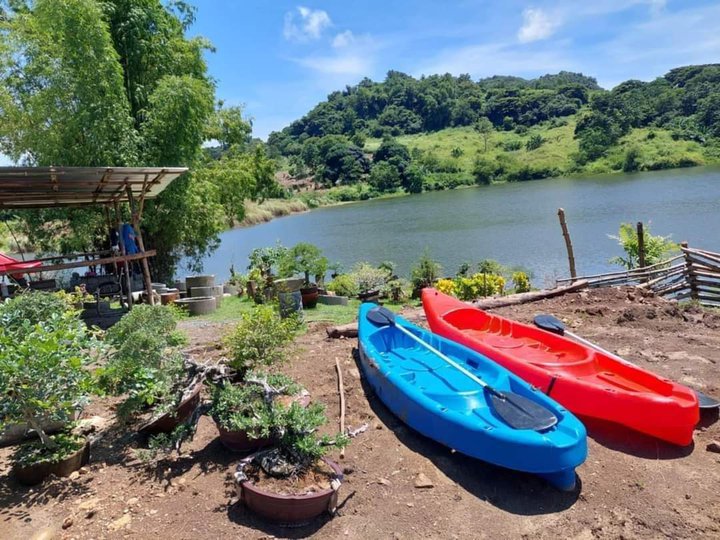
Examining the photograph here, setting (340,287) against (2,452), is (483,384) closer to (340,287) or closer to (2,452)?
(2,452)

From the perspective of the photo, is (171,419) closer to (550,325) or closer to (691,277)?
(550,325)

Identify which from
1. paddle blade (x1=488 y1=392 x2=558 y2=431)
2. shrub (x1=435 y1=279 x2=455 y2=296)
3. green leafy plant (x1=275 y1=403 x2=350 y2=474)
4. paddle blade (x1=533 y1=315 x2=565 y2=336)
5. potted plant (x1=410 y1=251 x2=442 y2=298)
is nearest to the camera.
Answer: green leafy plant (x1=275 y1=403 x2=350 y2=474)

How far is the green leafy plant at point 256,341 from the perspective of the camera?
153 inches

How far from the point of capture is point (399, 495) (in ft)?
10.4

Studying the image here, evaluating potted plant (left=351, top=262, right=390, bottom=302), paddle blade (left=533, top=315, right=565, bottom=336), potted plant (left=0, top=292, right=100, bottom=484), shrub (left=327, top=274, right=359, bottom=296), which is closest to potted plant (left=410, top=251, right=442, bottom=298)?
potted plant (left=351, top=262, right=390, bottom=302)

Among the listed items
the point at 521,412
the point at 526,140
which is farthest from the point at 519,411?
the point at 526,140

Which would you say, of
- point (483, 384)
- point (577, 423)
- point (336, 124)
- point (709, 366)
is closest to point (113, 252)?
point (483, 384)

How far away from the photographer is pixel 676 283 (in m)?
9.12

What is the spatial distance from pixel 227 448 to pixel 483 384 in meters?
2.01

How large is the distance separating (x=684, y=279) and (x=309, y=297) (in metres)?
7.14

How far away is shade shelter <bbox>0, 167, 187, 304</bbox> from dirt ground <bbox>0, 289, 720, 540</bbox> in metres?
3.65

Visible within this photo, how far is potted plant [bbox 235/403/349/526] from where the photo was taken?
2.79 m

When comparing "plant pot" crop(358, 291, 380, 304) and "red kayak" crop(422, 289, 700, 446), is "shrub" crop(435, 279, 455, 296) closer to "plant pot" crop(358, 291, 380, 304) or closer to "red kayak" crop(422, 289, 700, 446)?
"plant pot" crop(358, 291, 380, 304)

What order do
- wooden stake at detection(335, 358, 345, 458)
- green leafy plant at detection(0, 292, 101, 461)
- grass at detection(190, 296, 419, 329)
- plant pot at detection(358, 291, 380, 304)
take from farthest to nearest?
→ plant pot at detection(358, 291, 380, 304) → grass at detection(190, 296, 419, 329) → wooden stake at detection(335, 358, 345, 458) → green leafy plant at detection(0, 292, 101, 461)
